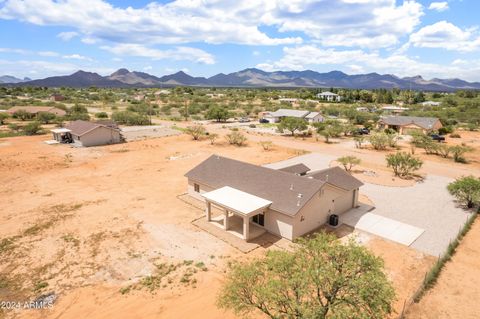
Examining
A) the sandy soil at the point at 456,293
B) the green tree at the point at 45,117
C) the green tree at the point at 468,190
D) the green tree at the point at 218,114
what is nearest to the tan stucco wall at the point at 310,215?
the sandy soil at the point at 456,293

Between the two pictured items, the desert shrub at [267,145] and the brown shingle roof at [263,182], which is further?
the desert shrub at [267,145]

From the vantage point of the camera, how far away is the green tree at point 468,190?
2447cm

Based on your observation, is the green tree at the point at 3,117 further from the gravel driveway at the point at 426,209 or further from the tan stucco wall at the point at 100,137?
the gravel driveway at the point at 426,209

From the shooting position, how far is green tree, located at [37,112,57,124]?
71.1m

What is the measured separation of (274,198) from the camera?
67.7 feet

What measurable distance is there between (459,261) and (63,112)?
89.7 m

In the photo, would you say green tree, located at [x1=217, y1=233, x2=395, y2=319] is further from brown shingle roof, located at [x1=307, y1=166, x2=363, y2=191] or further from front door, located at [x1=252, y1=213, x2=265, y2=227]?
brown shingle roof, located at [x1=307, y1=166, x2=363, y2=191]

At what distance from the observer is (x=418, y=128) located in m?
61.4

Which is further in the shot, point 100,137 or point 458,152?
point 100,137

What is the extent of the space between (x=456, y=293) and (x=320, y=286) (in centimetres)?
982

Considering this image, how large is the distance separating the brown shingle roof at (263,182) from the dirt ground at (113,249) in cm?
337

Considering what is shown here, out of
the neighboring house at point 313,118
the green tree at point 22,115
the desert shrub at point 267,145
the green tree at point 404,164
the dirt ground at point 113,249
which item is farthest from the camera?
the neighboring house at point 313,118

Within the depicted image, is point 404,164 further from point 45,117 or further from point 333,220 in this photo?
point 45,117

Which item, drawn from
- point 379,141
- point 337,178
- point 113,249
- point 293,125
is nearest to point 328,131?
point 293,125
